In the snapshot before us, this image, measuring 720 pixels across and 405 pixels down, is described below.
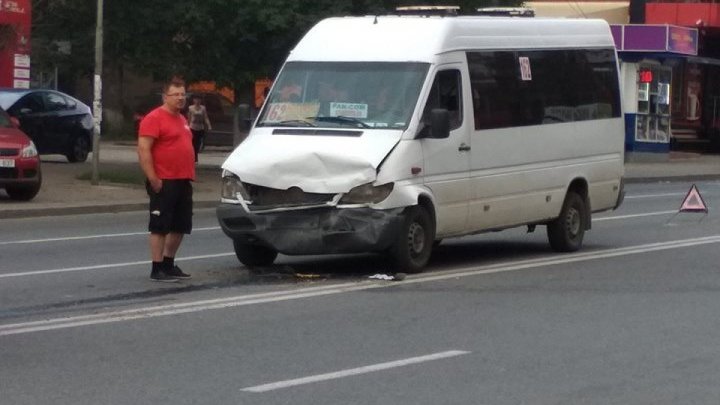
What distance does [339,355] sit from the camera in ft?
32.6

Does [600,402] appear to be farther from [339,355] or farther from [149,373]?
[149,373]

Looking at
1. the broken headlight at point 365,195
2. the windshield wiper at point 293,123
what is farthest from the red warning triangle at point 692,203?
the broken headlight at point 365,195

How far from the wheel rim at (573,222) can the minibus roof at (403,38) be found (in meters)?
2.05

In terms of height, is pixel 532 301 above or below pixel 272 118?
below

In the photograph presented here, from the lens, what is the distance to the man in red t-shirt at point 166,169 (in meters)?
13.1

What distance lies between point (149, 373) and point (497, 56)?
7.40 metres

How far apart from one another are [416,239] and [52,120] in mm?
18188

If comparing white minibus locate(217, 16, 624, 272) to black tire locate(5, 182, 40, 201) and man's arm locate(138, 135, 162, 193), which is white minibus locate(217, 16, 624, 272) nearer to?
man's arm locate(138, 135, 162, 193)

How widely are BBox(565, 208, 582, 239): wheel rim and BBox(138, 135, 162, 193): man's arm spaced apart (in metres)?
5.40

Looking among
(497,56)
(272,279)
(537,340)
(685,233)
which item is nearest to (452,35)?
(497,56)

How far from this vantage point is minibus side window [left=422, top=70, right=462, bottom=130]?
1443 centimetres

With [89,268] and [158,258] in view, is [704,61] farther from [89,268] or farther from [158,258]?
[158,258]

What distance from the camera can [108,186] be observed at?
25.1 m

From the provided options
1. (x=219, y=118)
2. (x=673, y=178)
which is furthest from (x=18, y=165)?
(x=219, y=118)
